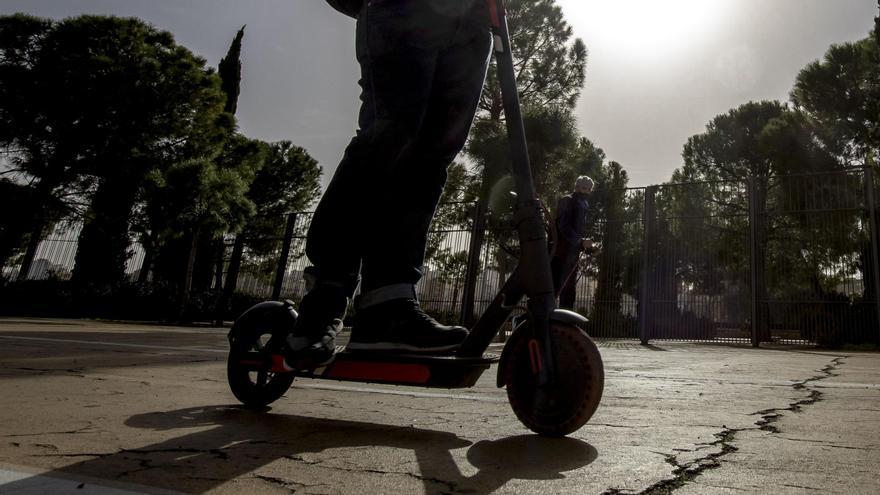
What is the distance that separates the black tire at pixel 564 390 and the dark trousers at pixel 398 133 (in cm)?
47

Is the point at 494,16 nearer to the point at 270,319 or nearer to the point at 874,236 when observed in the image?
the point at 270,319

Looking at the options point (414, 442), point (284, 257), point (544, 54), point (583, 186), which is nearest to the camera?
point (414, 442)

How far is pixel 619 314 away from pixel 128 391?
11.0m

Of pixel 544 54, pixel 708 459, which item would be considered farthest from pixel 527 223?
pixel 544 54

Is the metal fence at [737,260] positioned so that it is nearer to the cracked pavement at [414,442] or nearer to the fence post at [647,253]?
the fence post at [647,253]

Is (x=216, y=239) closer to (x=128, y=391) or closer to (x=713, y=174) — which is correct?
(x=128, y=391)

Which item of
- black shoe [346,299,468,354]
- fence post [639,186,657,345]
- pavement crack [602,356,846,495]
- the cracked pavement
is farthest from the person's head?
black shoe [346,299,468,354]

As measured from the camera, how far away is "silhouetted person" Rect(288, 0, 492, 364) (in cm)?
163

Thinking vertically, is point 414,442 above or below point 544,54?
below

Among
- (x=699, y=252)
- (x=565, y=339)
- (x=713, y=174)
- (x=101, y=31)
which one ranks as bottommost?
(x=565, y=339)

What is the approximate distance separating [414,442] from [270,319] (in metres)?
0.81

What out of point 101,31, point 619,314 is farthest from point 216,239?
point 619,314

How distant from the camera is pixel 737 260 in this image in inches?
424

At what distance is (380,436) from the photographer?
1430 millimetres
